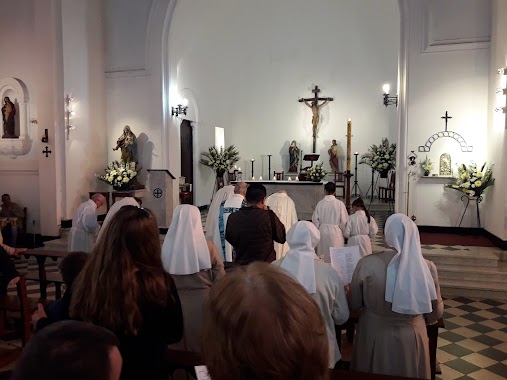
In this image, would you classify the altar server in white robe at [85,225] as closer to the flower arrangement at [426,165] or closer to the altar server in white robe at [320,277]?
the altar server in white robe at [320,277]

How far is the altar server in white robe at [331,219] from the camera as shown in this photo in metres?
6.80

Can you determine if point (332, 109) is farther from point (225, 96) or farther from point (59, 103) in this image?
point (59, 103)

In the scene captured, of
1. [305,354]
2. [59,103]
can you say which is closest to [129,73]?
[59,103]

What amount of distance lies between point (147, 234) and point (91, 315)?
45cm

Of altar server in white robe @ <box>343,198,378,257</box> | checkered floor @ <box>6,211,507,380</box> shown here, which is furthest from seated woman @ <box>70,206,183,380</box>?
altar server in white robe @ <box>343,198,378,257</box>

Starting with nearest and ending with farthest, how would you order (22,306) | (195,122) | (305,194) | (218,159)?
1. (22,306)
2. (305,194)
3. (195,122)
4. (218,159)

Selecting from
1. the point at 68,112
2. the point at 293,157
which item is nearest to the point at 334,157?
the point at 293,157

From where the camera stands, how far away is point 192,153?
1577cm

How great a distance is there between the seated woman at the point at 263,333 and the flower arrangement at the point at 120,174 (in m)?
10.5

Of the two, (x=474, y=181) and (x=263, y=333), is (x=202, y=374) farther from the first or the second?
(x=474, y=181)

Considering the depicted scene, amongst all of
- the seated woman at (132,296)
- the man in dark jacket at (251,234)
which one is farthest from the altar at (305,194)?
the seated woman at (132,296)

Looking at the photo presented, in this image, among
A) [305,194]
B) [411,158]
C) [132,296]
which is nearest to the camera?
[132,296]

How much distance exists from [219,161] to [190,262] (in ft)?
41.7

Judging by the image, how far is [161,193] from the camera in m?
10.6
